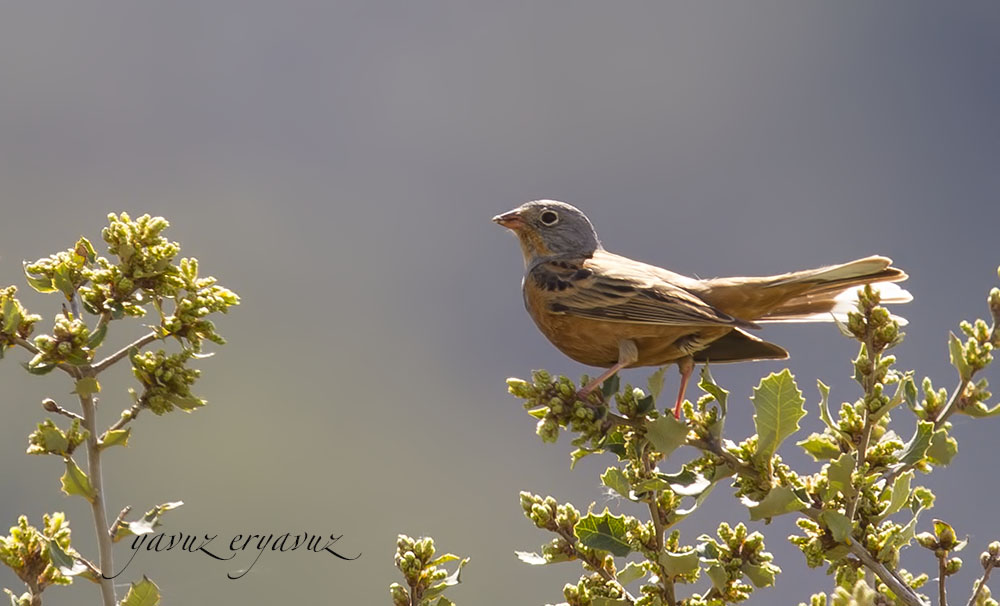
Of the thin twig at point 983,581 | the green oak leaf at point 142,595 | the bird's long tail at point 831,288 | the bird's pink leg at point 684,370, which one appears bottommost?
the green oak leaf at point 142,595

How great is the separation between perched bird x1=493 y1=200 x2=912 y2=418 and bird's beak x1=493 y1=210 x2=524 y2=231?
1.09 m

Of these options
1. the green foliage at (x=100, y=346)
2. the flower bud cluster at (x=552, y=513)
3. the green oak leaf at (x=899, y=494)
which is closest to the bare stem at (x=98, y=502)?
the green foliage at (x=100, y=346)

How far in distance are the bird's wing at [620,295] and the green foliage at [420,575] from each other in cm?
198

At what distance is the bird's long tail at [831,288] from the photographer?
187 inches

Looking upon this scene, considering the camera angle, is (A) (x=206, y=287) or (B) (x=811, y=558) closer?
(B) (x=811, y=558)

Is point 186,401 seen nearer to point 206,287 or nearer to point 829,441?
point 206,287

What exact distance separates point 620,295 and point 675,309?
1.35 ft

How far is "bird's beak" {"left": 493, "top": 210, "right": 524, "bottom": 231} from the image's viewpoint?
274 inches

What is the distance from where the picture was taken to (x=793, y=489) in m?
3.18

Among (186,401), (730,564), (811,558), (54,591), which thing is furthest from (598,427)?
(54,591)

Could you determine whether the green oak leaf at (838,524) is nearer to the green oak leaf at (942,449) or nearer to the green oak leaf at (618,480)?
the green oak leaf at (942,449)

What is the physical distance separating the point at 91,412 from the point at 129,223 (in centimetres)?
69

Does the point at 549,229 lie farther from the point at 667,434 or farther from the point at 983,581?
the point at 983,581

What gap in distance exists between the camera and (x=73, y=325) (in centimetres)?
318
